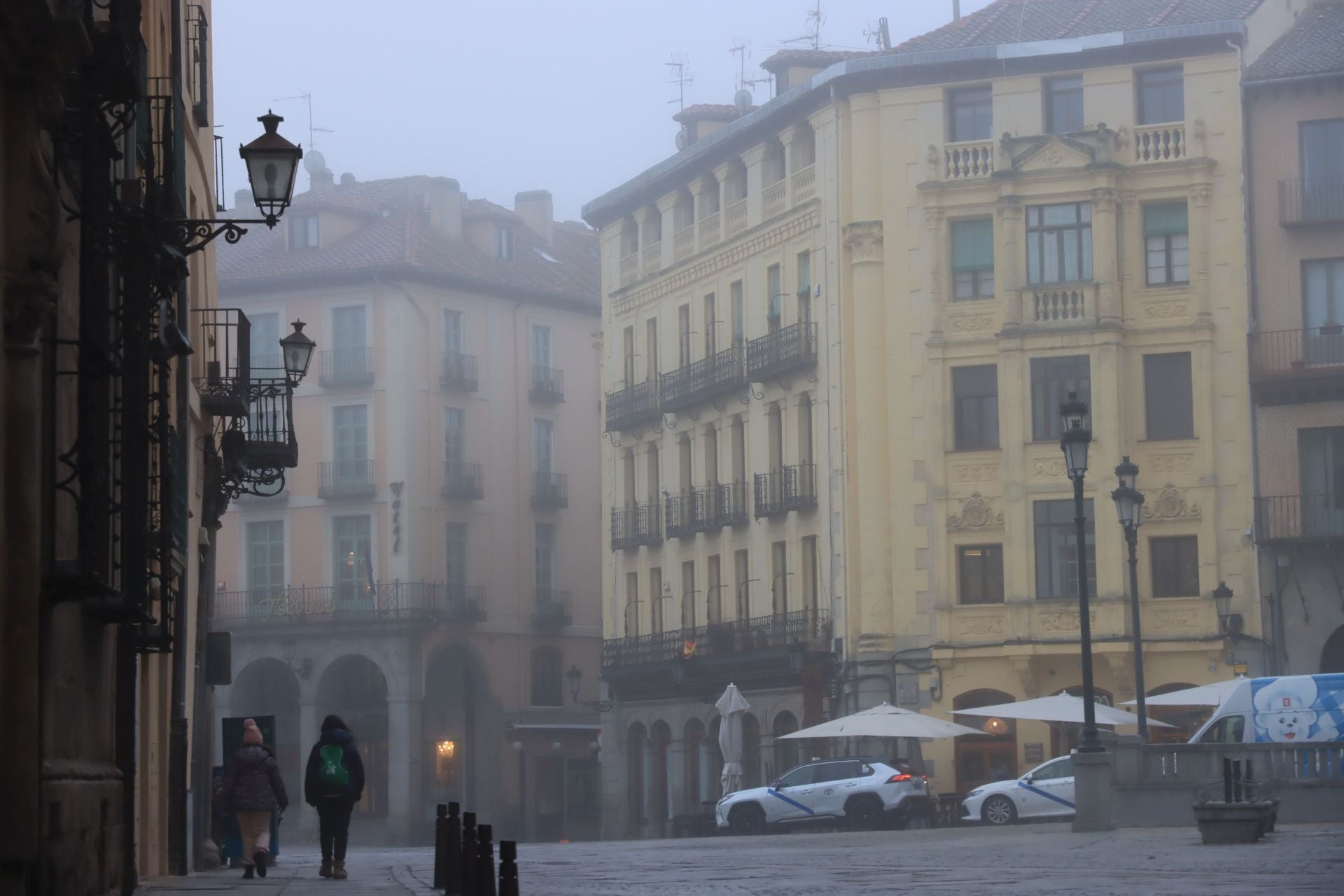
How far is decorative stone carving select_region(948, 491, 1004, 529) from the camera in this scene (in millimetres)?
50188

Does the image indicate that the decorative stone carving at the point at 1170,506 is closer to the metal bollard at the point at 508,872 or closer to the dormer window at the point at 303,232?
the dormer window at the point at 303,232

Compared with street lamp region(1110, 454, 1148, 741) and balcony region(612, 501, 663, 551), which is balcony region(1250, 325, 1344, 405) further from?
balcony region(612, 501, 663, 551)

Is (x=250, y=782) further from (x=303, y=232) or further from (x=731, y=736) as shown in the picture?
(x=303, y=232)

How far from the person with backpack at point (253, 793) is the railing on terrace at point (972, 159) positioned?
3009 centimetres

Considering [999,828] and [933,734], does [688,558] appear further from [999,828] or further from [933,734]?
[999,828]

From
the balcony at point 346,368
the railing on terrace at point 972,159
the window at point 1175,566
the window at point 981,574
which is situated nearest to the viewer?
the window at point 1175,566

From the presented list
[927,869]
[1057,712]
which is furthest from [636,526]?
[927,869]

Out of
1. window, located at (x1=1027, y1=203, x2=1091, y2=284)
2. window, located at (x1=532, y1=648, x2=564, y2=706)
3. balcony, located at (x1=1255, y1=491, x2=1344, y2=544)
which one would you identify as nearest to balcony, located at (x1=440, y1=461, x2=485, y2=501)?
window, located at (x1=532, y1=648, x2=564, y2=706)

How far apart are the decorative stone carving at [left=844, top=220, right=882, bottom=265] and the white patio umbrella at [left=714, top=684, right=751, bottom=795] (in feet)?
32.3

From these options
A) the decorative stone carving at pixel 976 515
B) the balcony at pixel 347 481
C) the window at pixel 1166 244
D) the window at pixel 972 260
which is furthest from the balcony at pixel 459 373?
the window at pixel 1166 244

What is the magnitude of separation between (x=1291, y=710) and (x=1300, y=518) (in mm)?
A: 13611

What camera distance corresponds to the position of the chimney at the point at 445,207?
74.1 metres

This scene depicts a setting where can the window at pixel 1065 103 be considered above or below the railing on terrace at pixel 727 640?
above

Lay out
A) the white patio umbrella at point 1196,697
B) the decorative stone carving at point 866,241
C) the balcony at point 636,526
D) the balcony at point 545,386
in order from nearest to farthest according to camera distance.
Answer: the white patio umbrella at point 1196,697 → the decorative stone carving at point 866,241 → the balcony at point 636,526 → the balcony at point 545,386
